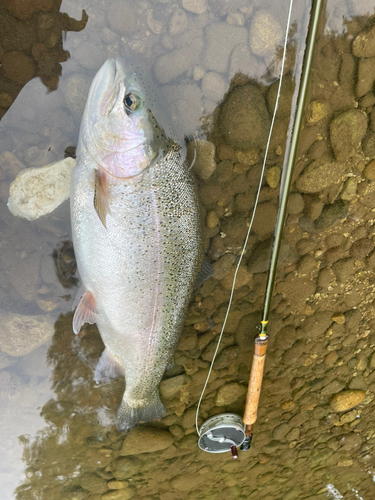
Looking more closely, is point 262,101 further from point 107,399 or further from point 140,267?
point 107,399

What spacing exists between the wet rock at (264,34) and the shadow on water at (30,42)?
80 centimetres

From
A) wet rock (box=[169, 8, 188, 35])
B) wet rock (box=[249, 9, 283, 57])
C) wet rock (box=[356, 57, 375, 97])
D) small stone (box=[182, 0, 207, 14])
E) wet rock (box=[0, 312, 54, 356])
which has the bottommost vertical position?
wet rock (box=[0, 312, 54, 356])

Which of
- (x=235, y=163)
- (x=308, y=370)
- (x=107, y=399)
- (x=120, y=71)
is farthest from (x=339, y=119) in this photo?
(x=107, y=399)

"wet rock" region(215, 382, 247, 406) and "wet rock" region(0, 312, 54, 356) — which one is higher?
"wet rock" region(0, 312, 54, 356)

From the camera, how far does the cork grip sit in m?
1.78

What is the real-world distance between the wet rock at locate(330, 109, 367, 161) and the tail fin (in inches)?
66.4

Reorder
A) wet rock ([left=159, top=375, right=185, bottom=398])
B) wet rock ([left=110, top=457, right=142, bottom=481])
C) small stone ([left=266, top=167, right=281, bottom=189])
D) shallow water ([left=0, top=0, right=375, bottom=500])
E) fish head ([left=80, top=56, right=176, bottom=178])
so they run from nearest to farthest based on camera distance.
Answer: fish head ([left=80, top=56, right=176, bottom=178]) < shallow water ([left=0, top=0, right=375, bottom=500]) < small stone ([left=266, top=167, right=281, bottom=189]) < wet rock ([left=159, top=375, right=185, bottom=398]) < wet rock ([left=110, top=457, right=142, bottom=481])

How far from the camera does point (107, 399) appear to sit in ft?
6.35

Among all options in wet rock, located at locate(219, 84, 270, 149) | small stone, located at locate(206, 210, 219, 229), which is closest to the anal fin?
small stone, located at locate(206, 210, 219, 229)

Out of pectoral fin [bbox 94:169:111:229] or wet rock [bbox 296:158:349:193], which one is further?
wet rock [bbox 296:158:349:193]

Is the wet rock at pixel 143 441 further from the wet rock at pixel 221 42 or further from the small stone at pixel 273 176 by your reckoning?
the wet rock at pixel 221 42

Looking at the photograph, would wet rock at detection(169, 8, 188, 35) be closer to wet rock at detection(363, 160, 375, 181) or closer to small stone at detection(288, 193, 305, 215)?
small stone at detection(288, 193, 305, 215)

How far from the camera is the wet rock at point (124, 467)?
205cm

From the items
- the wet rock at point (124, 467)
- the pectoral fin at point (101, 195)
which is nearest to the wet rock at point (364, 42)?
the pectoral fin at point (101, 195)
